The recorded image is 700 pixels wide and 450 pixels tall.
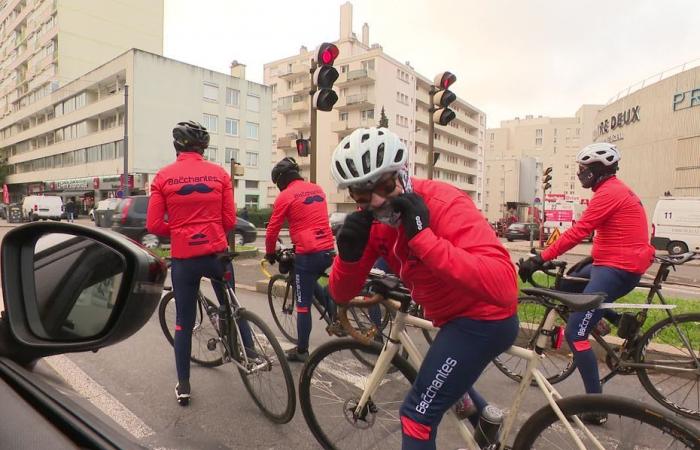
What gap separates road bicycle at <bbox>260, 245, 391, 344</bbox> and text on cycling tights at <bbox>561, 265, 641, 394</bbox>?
1.38 m

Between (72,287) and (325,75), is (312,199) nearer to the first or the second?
(72,287)

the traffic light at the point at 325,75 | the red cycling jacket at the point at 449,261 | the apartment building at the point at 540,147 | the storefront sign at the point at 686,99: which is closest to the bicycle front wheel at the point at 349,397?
the red cycling jacket at the point at 449,261

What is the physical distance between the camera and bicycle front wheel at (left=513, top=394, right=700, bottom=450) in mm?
1749

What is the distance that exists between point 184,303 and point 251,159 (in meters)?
47.0

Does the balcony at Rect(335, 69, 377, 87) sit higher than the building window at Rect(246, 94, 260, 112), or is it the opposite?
the balcony at Rect(335, 69, 377, 87)

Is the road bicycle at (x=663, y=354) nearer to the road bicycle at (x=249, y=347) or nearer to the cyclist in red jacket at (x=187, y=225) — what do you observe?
the road bicycle at (x=249, y=347)

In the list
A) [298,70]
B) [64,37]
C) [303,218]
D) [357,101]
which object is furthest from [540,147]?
[303,218]

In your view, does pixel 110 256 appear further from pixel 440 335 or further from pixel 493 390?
pixel 493 390

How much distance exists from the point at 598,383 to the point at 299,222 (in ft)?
9.07

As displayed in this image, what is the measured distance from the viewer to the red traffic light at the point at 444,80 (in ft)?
28.7

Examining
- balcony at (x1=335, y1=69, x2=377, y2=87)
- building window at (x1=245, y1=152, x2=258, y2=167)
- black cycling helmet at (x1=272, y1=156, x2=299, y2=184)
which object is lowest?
black cycling helmet at (x1=272, y1=156, x2=299, y2=184)

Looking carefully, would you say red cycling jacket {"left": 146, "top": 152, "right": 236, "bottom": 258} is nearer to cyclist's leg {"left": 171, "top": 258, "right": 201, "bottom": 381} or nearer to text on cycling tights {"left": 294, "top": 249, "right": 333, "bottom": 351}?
cyclist's leg {"left": 171, "top": 258, "right": 201, "bottom": 381}

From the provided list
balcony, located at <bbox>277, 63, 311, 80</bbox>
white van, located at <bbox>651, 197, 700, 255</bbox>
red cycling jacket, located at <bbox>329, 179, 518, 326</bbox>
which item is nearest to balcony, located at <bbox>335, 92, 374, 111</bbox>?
balcony, located at <bbox>277, 63, 311, 80</bbox>

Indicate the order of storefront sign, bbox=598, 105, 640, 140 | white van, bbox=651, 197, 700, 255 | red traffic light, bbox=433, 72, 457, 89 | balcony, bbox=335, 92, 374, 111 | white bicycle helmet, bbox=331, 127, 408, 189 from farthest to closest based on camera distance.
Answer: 1. balcony, bbox=335, 92, 374, 111
2. storefront sign, bbox=598, 105, 640, 140
3. white van, bbox=651, 197, 700, 255
4. red traffic light, bbox=433, 72, 457, 89
5. white bicycle helmet, bbox=331, 127, 408, 189
